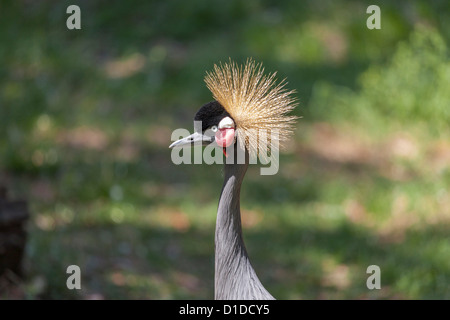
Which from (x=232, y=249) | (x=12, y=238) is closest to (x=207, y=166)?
(x=12, y=238)

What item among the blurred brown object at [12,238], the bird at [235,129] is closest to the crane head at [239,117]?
the bird at [235,129]

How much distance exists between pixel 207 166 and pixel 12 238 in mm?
2717

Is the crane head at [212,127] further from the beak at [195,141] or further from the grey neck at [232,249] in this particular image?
the grey neck at [232,249]

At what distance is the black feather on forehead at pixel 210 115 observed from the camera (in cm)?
256

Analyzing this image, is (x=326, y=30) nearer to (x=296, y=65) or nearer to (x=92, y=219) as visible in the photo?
(x=296, y=65)

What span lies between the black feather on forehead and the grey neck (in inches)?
7.0

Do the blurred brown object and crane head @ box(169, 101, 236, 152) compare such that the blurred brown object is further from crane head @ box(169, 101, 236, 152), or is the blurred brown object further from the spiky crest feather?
the spiky crest feather

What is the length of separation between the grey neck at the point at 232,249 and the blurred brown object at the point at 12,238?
1530mm

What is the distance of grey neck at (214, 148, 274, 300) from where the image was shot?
2600 millimetres

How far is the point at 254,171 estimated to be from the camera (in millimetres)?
6195

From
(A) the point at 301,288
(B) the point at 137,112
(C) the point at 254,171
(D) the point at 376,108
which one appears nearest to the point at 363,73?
(D) the point at 376,108

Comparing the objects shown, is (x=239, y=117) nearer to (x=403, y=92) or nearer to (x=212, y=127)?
(x=212, y=127)

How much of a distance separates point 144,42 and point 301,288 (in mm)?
4217

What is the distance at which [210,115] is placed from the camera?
8.41 feet
